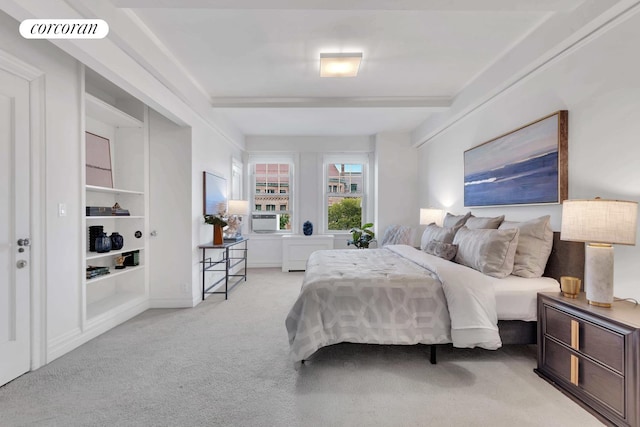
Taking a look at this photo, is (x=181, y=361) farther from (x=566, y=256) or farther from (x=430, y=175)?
(x=430, y=175)

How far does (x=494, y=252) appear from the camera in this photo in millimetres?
2355

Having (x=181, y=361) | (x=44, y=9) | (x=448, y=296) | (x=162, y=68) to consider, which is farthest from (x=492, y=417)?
(x=162, y=68)

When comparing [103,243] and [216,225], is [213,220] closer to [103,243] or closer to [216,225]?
[216,225]

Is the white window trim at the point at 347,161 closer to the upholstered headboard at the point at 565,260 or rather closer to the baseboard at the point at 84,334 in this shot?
the baseboard at the point at 84,334

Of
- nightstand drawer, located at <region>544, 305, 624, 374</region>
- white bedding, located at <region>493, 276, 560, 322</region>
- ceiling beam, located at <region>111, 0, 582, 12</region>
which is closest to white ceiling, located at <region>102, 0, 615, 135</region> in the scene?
ceiling beam, located at <region>111, 0, 582, 12</region>

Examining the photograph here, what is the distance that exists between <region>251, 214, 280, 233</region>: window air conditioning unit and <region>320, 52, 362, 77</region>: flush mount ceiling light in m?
3.56

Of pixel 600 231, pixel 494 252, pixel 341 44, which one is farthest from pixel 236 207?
pixel 600 231

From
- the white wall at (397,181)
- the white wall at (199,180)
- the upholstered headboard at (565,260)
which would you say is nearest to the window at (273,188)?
the white wall at (199,180)

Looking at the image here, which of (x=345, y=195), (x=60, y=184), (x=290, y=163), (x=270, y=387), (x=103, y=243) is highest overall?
(x=290, y=163)

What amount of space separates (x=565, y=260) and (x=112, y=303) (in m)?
4.26

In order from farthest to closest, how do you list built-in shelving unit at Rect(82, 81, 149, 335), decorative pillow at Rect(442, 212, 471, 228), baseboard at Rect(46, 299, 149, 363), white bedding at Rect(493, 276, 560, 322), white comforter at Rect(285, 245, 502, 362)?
decorative pillow at Rect(442, 212, 471, 228)
built-in shelving unit at Rect(82, 81, 149, 335)
baseboard at Rect(46, 299, 149, 363)
white bedding at Rect(493, 276, 560, 322)
white comforter at Rect(285, 245, 502, 362)

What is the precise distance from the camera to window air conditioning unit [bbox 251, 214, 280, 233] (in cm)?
605

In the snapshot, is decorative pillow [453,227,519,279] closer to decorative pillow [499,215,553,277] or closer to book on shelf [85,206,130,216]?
decorative pillow [499,215,553,277]

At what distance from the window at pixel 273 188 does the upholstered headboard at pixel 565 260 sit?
4522 mm
